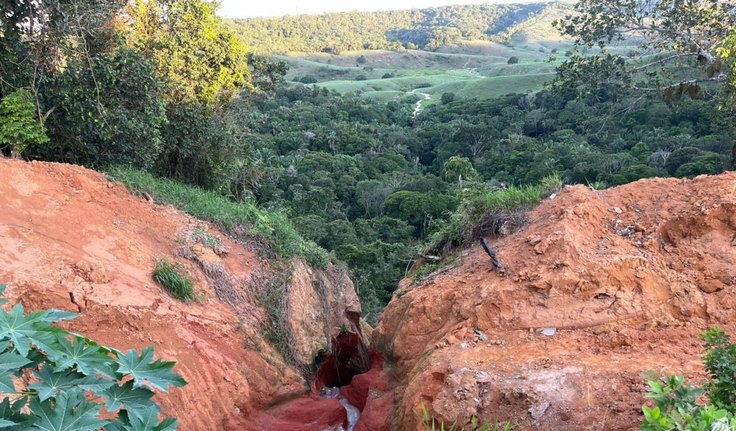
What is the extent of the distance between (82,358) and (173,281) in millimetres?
6317

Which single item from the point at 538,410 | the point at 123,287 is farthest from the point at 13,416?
the point at 123,287

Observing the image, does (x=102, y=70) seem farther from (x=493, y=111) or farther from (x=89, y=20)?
(x=493, y=111)

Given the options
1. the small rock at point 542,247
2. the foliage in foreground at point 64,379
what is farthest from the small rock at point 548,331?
the foliage in foreground at point 64,379

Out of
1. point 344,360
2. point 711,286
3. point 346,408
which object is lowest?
point 344,360

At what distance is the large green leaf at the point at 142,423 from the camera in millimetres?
2596

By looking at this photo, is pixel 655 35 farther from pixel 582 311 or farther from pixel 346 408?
pixel 346 408

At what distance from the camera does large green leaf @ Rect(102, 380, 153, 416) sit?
2629 mm

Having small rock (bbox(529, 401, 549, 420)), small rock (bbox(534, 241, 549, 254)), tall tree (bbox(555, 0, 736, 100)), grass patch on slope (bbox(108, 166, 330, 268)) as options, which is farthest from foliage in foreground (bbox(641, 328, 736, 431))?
tall tree (bbox(555, 0, 736, 100))

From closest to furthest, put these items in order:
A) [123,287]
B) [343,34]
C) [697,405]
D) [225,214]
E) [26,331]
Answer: [26,331] → [697,405] → [123,287] → [225,214] → [343,34]

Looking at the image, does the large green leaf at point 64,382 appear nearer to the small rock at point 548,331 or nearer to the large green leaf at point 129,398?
the large green leaf at point 129,398

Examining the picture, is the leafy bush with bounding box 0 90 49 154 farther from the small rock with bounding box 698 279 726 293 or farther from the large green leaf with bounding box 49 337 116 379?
the small rock with bounding box 698 279 726 293

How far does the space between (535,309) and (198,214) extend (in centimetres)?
722

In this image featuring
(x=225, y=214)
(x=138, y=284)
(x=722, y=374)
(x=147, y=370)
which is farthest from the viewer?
(x=225, y=214)

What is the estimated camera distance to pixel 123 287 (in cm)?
791
